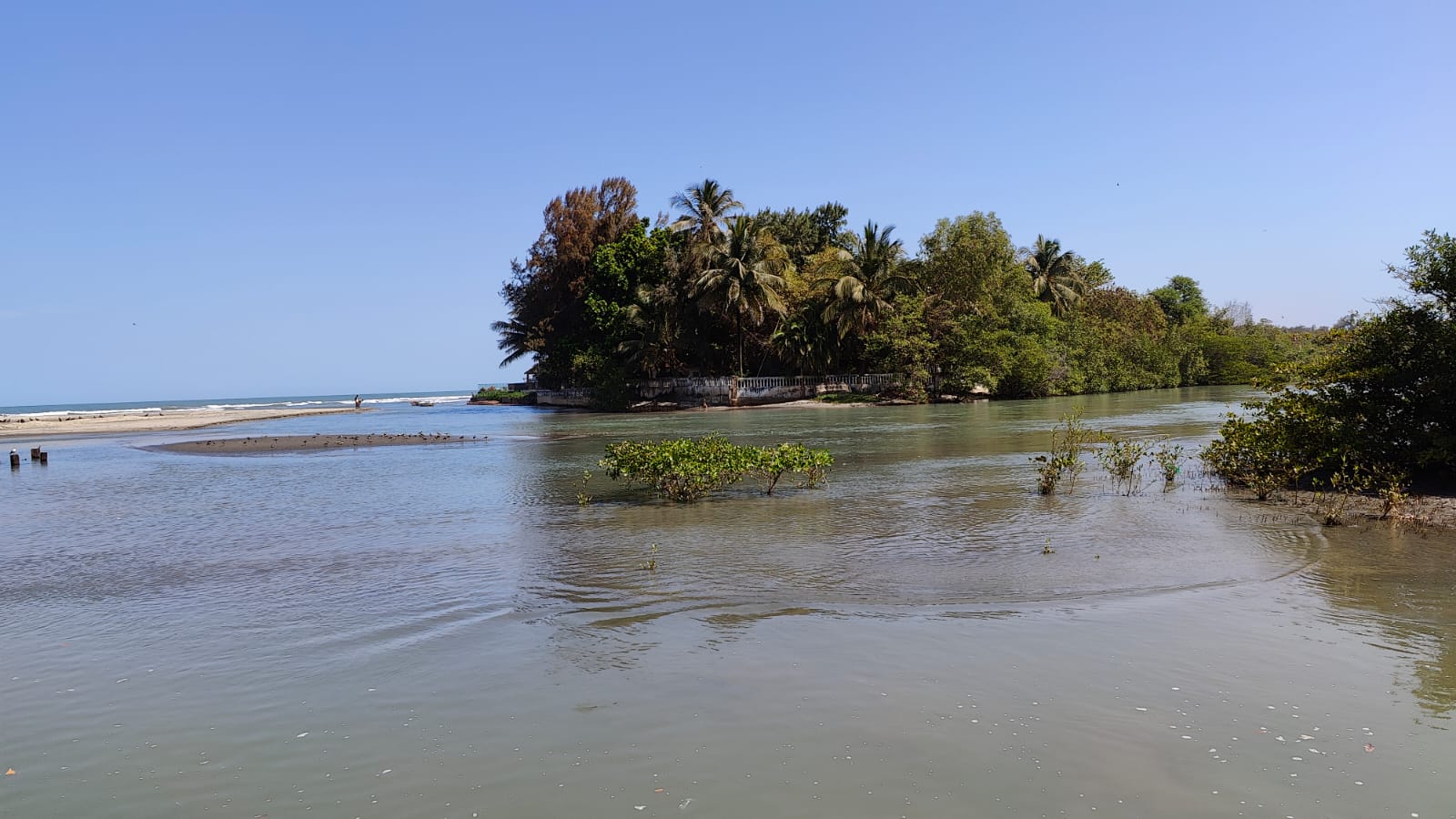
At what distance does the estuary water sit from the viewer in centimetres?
423

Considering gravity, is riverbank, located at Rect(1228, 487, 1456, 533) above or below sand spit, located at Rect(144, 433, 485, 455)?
below

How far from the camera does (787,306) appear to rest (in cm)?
5369

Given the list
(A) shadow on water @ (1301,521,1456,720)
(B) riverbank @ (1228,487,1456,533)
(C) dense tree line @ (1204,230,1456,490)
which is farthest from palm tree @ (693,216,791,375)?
(A) shadow on water @ (1301,521,1456,720)

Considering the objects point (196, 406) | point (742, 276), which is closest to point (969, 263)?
point (742, 276)

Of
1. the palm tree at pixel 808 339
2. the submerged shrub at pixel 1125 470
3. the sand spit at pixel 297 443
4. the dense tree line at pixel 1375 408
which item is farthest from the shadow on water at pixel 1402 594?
the palm tree at pixel 808 339

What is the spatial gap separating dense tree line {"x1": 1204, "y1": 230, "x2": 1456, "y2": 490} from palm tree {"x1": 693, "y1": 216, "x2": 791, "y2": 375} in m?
36.3

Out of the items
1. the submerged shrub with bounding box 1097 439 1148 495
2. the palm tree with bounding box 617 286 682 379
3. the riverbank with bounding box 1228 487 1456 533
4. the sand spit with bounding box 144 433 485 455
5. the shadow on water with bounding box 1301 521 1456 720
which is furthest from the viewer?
the palm tree with bounding box 617 286 682 379

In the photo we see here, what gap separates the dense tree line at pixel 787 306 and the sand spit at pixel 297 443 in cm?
1993

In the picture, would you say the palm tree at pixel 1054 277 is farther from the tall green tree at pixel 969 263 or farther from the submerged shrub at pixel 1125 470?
the submerged shrub at pixel 1125 470

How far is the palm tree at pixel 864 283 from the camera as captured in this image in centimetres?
5134

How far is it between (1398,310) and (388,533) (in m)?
14.1

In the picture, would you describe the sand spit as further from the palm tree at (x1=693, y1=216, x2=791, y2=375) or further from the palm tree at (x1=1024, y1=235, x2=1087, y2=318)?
the palm tree at (x1=1024, y1=235, x2=1087, y2=318)

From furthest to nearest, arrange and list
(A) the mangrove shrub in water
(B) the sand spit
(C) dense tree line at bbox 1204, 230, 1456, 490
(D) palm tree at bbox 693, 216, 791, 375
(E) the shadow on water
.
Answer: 1. (D) palm tree at bbox 693, 216, 791, 375
2. (B) the sand spit
3. (A) the mangrove shrub in water
4. (C) dense tree line at bbox 1204, 230, 1456, 490
5. (E) the shadow on water

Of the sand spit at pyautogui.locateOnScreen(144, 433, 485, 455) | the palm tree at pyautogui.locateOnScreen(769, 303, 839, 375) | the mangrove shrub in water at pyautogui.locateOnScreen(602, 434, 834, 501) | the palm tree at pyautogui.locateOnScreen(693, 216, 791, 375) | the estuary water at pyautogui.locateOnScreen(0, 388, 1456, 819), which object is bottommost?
the estuary water at pyautogui.locateOnScreen(0, 388, 1456, 819)
